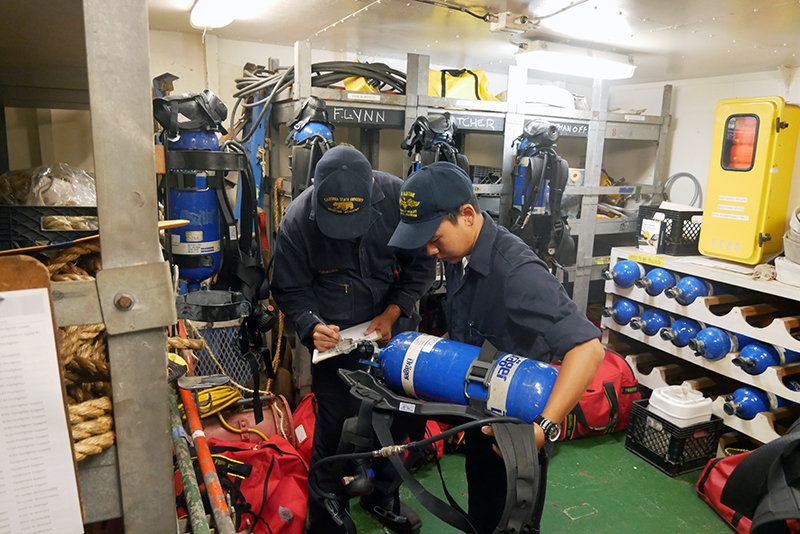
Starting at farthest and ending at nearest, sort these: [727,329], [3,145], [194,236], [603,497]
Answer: [727,329] < [603,497] < [3,145] < [194,236]

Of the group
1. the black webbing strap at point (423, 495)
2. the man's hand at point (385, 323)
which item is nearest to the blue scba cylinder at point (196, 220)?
the man's hand at point (385, 323)

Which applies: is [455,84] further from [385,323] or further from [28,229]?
[28,229]

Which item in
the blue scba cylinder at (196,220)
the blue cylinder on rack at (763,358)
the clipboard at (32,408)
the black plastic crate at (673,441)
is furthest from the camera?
the black plastic crate at (673,441)

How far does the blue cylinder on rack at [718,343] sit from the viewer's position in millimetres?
3229

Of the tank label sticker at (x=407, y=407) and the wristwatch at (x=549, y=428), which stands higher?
the tank label sticker at (x=407, y=407)

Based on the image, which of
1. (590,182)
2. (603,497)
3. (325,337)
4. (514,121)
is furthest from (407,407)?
(590,182)

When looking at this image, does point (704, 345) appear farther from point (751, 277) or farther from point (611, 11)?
point (611, 11)

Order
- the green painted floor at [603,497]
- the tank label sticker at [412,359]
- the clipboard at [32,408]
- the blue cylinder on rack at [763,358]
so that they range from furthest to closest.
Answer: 1. the blue cylinder on rack at [763,358]
2. the green painted floor at [603,497]
3. the tank label sticker at [412,359]
4. the clipboard at [32,408]

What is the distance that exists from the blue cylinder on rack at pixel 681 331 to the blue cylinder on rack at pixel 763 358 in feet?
A: 1.30

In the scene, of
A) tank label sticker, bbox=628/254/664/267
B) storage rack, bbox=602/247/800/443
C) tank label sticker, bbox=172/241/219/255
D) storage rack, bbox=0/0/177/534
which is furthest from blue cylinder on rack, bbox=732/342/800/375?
storage rack, bbox=0/0/177/534

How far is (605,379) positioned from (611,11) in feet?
7.47

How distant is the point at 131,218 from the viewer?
0.67m

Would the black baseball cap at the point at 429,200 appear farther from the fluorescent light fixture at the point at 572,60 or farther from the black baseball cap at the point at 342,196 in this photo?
the fluorescent light fixture at the point at 572,60

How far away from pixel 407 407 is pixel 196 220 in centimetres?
161
